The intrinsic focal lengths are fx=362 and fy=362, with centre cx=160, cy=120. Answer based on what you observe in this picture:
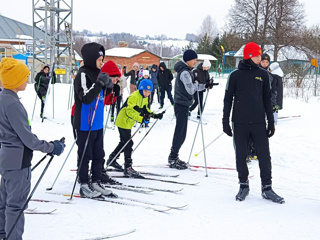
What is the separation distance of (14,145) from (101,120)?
1411 mm

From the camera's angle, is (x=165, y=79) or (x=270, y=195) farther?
(x=165, y=79)

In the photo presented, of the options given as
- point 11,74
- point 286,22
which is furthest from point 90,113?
point 286,22

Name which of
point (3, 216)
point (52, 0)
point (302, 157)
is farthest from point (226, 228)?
point (52, 0)

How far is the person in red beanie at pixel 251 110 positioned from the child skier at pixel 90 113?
1.42 metres

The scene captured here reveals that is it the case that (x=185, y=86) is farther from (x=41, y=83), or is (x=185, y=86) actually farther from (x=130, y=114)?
(x=41, y=83)

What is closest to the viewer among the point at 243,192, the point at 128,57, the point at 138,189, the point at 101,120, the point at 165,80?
the point at 101,120

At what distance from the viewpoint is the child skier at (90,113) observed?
3.69m

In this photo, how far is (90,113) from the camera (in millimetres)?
3836

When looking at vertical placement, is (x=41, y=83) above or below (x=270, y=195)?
above

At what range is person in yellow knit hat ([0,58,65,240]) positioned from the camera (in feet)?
8.46

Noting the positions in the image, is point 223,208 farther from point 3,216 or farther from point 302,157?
point 302,157

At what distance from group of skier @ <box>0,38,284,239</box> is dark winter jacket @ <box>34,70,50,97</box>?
600 centimetres

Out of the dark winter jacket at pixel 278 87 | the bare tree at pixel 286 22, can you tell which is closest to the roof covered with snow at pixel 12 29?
the bare tree at pixel 286 22

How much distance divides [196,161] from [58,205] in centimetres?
311
